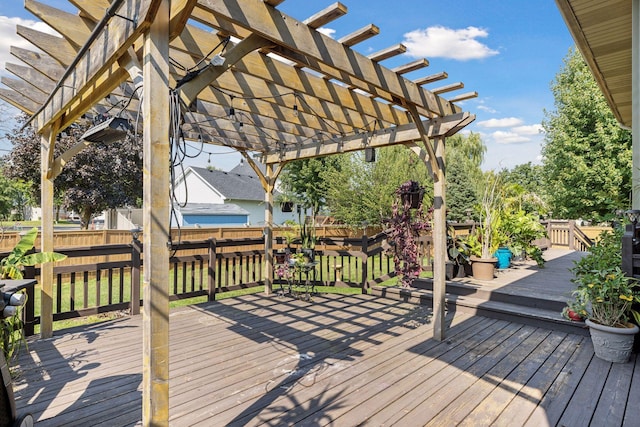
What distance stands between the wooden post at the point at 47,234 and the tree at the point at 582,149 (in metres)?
13.5

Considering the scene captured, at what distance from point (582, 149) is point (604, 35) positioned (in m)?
9.37

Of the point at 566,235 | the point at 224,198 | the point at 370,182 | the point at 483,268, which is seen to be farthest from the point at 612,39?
the point at 224,198

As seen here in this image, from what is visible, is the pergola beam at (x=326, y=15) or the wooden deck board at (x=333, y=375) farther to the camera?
the wooden deck board at (x=333, y=375)

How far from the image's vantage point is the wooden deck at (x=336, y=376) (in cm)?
228

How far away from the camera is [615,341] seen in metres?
3.06

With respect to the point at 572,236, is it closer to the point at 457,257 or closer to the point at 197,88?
the point at 457,257

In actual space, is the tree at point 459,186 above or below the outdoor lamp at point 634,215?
above

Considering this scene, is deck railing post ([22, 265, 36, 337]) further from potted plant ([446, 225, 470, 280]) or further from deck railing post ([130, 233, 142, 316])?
potted plant ([446, 225, 470, 280])

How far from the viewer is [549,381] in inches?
108

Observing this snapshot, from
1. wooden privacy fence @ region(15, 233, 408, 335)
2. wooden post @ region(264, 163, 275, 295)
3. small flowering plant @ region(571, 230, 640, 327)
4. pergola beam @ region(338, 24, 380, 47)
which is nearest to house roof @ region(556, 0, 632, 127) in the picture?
pergola beam @ region(338, 24, 380, 47)

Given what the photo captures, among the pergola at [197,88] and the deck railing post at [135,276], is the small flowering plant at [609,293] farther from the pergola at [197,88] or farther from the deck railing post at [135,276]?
the deck railing post at [135,276]

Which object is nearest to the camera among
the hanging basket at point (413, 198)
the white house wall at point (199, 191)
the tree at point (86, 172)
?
the hanging basket at point (413, 198)

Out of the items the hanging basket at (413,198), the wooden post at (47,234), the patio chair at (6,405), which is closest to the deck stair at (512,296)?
the hanging basket at (413,198)

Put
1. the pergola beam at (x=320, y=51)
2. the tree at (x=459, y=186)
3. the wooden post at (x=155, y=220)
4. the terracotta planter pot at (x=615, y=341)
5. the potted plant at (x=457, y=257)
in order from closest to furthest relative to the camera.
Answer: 1. the wooden post at (x=155, y=220)
2. the pergola beam at (x=320, y=51)
3. the terracotta planter pot at (x=615, y=341)
4. the potted plant at (x=457, y=257)
5. the tree at (x=459, y=186)
